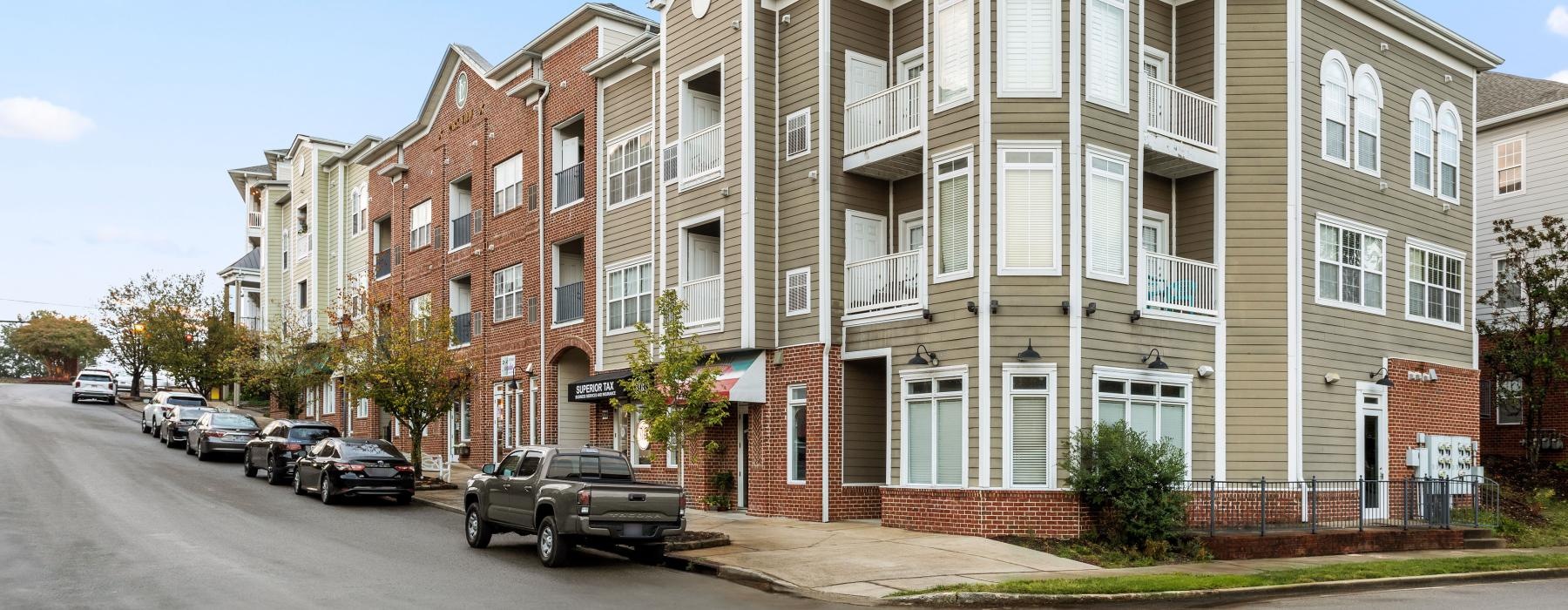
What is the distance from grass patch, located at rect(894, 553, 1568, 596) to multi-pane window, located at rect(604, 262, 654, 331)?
46.0ft

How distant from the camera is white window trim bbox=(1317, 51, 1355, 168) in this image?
77.9 ft

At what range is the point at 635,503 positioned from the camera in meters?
17.4

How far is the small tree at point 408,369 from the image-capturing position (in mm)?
30375

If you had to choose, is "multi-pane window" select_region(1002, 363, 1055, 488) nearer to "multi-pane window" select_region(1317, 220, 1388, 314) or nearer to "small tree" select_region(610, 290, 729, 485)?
"small tree" select_region(610, 290, 729, 485)

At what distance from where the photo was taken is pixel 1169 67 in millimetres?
23531

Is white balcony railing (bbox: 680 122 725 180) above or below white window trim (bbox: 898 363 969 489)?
above

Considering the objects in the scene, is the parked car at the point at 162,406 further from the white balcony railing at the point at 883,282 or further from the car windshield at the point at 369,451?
the white balcony railing at the point at 883,282

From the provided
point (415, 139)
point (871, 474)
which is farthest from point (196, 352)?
point (871, 474)

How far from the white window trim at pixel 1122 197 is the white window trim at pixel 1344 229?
14.4 ft

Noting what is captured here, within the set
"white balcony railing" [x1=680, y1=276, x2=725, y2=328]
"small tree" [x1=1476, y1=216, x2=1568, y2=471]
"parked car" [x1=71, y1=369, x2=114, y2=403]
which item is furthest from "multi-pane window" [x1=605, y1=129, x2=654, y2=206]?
"parked car" [x1=71, y1=369, x2=114, y2=403]

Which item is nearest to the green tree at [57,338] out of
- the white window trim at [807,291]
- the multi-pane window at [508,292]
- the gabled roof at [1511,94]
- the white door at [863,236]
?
the multi-pane window at [508,292]

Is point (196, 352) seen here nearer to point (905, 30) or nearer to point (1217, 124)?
point (905, 30)

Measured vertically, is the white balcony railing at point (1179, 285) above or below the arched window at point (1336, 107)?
below

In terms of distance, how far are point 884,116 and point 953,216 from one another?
9.31 feet
